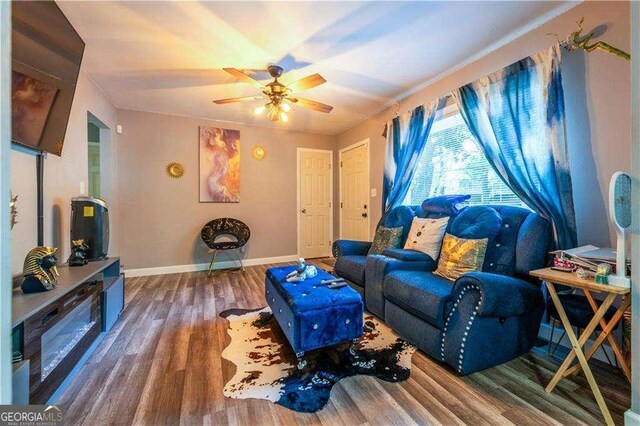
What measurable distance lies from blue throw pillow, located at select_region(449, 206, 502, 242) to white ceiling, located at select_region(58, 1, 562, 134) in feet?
5.07

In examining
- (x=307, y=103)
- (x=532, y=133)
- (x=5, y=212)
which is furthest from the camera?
(x=307, y=103)

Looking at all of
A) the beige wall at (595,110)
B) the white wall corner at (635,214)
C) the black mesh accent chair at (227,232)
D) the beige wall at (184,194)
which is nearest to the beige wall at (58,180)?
the beige wall at (184,194)

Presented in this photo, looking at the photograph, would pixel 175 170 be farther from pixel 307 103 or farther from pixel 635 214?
pixel 635 214

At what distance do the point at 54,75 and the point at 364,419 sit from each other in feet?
9.83

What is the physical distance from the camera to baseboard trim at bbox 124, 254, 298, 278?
4.01 metres

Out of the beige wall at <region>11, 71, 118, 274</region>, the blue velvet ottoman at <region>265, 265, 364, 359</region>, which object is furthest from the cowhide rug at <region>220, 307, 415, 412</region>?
the beige wall at <region>11, 71, 118, 274</region>

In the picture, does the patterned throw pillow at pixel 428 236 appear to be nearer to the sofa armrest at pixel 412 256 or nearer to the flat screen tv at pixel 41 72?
the sofa armrest at pixel 412 256

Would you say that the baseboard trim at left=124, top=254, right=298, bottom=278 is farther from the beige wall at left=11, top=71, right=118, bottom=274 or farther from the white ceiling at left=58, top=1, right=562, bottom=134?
the white ceiling at left=58, top=1, right=562, bottom=134

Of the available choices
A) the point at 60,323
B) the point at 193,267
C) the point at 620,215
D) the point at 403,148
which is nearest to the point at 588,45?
the point at 620,215

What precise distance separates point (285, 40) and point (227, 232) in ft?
10.2

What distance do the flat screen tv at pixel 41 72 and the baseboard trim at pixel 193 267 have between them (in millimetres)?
2497

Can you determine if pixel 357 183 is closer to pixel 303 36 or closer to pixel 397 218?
pixel 397 218

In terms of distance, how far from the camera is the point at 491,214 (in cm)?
215

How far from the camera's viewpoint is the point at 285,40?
2.32 m
